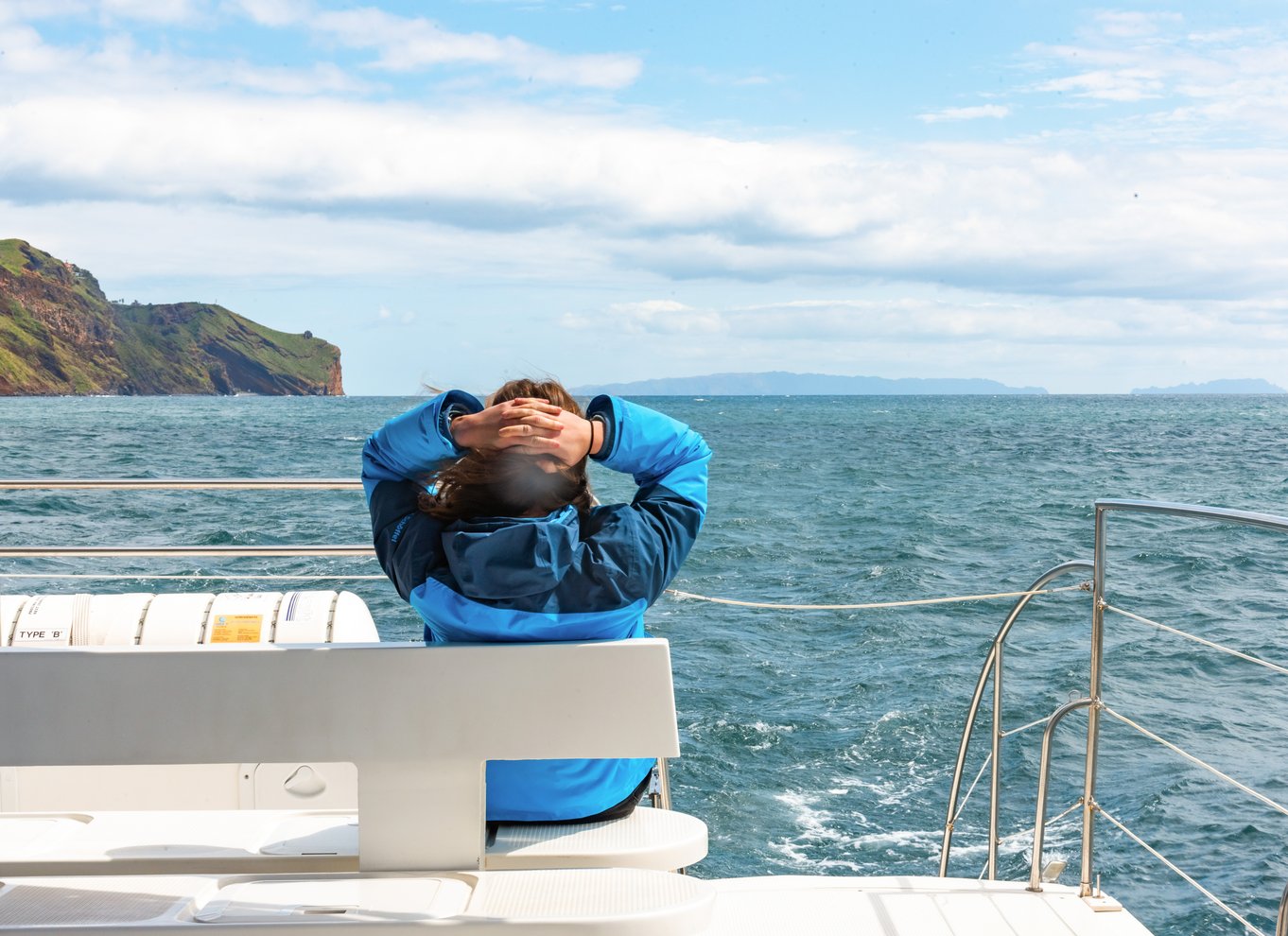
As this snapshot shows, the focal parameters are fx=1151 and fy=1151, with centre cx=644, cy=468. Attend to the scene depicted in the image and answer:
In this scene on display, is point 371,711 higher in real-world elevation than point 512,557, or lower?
lower

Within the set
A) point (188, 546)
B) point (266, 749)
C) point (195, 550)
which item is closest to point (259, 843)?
point (266, 749)

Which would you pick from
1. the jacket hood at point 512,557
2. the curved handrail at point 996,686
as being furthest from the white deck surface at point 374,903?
the curved handrail at point 996,686

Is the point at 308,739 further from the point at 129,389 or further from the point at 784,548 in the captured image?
the point at 129,389

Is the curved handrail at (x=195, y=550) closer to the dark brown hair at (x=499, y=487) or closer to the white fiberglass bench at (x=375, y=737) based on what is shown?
the dark brown hair at (x=499, y=487)

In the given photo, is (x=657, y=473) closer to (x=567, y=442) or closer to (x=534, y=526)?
(x=567, y=442)

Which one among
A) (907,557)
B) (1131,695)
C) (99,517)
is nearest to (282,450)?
(99,517)

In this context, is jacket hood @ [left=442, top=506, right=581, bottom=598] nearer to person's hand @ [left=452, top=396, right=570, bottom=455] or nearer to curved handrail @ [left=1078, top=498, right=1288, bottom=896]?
person's hand @ [left=452, top=396, right=570, bottom=455]

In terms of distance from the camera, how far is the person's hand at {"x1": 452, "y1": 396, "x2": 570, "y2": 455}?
1564 mm

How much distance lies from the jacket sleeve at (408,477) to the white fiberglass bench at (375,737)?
19 centimetres

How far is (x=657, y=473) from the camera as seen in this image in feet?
5.46

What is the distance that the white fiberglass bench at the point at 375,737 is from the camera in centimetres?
135

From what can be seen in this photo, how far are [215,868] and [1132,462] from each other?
Result: 38445mm

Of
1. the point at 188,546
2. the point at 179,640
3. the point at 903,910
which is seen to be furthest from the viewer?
the point at 188,546

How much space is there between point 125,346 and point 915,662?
360 feet
